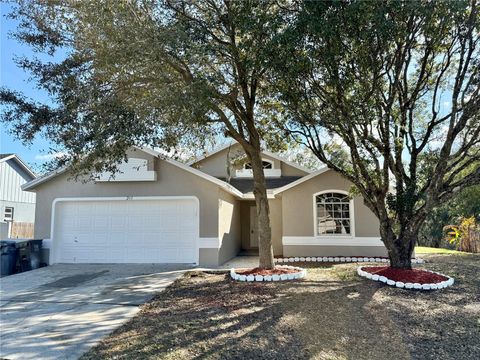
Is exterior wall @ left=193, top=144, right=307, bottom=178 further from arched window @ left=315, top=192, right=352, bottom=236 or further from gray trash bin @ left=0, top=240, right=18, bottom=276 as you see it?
gray trash bin @ left=0, top=240, right=18, bottom=276

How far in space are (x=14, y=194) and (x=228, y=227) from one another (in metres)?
17.6

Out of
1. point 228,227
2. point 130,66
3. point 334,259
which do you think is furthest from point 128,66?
point 334,259

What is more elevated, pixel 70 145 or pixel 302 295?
pixel 70 145

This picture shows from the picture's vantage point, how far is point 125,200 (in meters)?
13.0

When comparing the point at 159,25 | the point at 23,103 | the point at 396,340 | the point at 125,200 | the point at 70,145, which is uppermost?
the point at 159,25

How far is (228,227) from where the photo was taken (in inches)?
568

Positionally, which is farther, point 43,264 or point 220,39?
point 43,264

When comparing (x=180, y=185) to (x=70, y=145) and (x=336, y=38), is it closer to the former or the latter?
(x=70, y=145)

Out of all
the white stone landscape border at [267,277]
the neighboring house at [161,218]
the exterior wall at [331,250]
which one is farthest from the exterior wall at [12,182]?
the white stone landscape border at [267,277]

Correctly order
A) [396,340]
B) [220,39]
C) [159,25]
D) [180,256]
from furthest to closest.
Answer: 1. [180,256]
2. [220,39]
3. [159,25]
4. [396,340]

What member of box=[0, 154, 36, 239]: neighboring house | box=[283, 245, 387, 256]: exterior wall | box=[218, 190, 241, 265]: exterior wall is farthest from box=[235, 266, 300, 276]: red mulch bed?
box=[0, 154, 36, 239]: neighboring house

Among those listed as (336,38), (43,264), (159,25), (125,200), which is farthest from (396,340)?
A: (43,264)

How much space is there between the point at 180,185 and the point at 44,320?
694 centimetres

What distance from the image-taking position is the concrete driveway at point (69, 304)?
5.36 m
